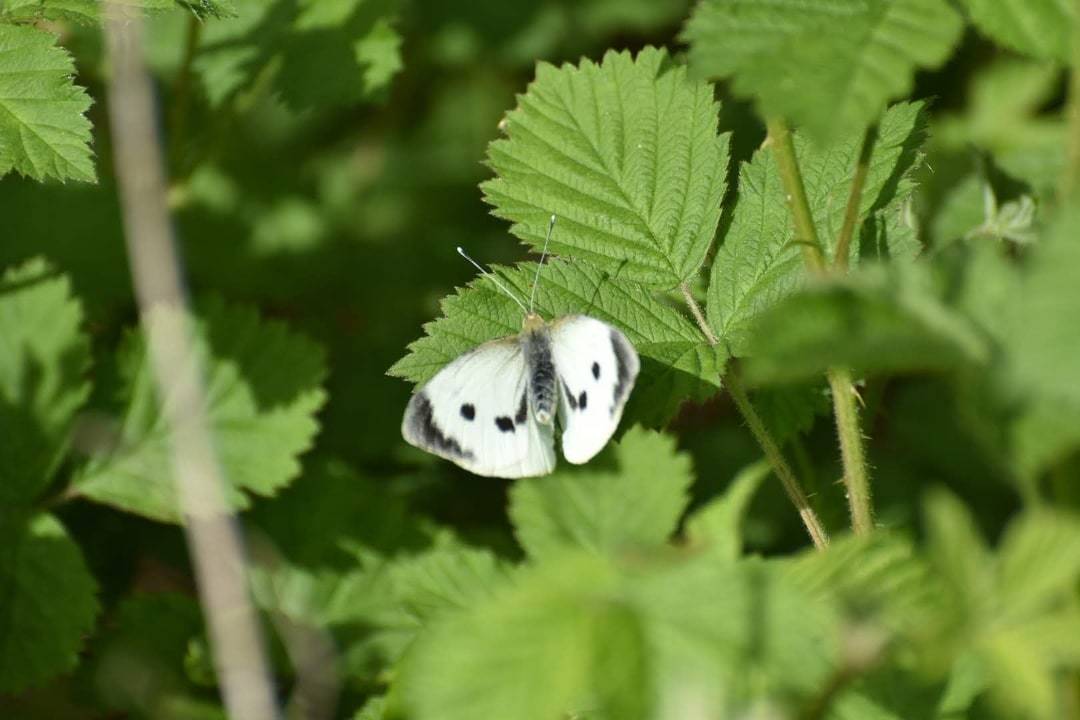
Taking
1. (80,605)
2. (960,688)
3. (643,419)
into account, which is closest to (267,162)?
(80,605)

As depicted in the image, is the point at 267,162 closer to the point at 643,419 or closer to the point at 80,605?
the point at 80,605

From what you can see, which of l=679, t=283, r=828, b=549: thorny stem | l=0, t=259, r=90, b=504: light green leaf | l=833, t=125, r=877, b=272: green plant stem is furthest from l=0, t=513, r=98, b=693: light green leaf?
l=833, t=125, r=877, b=272: green plant stem

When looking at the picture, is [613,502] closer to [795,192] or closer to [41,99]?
[795,192]

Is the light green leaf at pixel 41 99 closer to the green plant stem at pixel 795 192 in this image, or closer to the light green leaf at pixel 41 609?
the light green leaf at pixel 41 609

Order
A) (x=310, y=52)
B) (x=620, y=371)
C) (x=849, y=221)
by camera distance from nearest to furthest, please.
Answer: (x=849, y=221) < (x=620, y=371) < (x=310, y=52)

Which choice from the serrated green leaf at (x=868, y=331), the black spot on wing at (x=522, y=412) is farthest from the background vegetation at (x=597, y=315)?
the black spot on wing at (x=522, y=412)

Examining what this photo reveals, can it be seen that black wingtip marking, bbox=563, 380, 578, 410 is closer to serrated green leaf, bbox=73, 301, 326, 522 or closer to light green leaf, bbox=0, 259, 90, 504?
serrated green leaf, bbox=73, 301, 326, 522

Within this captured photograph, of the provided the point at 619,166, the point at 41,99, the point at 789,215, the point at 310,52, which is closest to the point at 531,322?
the point at 619,166
